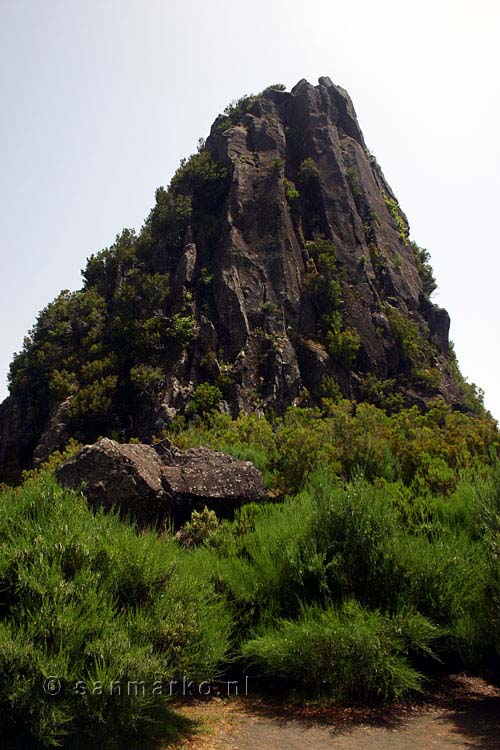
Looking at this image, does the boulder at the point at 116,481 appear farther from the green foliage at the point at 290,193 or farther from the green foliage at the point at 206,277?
the green foliage at the point at 290,193

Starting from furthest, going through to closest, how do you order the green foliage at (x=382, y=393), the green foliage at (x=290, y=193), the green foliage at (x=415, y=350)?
the green foliage at (x=290, y=193) → the green foliage at (x=415, y=350) → the green foliage at (x=382, y=393)

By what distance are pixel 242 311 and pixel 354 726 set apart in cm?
2782

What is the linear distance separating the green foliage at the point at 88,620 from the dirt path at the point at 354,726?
33.0 inches

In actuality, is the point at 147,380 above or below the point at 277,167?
below

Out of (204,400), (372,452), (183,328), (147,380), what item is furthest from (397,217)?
(372,452)

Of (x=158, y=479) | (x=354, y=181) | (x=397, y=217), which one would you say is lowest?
(x=158, y=479)

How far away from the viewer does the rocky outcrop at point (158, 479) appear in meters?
11.8

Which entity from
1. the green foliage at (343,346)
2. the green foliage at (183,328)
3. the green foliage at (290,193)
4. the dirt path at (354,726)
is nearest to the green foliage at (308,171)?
the green foliage at (290,193)

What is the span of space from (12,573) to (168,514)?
6122 millimetres

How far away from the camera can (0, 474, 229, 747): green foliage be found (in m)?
5.78

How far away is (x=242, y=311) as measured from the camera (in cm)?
3403

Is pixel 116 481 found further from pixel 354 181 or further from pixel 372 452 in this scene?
pixel 354 181

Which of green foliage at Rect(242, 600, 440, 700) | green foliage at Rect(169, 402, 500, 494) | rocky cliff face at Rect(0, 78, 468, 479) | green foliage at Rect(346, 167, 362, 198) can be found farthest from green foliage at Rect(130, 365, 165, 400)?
green foliage at Rect(242, 600, 440, 700)

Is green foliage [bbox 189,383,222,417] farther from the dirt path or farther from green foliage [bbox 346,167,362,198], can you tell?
green foliage [bbox 346,167,362,198]
